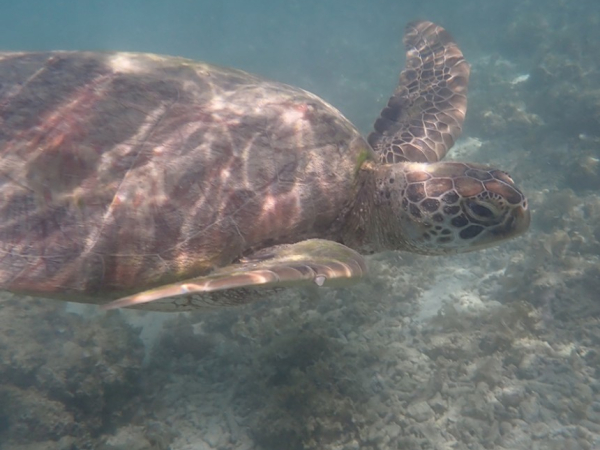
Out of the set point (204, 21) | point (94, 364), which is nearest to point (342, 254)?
point (94, 364)

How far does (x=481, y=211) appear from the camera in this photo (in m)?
2.89

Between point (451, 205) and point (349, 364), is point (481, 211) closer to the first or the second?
point (451, 205)

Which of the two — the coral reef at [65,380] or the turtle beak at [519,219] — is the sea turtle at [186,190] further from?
the coral reef at [65,380]

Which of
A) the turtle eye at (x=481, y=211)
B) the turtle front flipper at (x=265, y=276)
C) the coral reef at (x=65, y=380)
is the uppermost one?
the turtle eye at (x=481, y=211)

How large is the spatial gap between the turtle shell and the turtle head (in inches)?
30.6

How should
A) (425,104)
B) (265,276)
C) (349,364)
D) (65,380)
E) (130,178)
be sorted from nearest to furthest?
(265,276), (130,178), (349,364), (65,380), (425,104)

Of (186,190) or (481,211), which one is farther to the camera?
(481,211)

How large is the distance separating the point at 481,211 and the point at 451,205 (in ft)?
0.74

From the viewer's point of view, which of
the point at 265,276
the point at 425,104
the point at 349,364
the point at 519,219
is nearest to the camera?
the point at 265,276

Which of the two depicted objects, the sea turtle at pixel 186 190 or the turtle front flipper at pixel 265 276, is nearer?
the turtle front flipper at pixel 265 276

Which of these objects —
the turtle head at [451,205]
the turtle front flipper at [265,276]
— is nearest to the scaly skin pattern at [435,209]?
the turtle head at [451,205]

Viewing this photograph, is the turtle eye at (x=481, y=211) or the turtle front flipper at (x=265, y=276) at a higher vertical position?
the turtle eye at (x=481, y=211)

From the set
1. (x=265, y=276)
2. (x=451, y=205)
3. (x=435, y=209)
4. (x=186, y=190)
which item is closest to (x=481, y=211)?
(x=451, y=205)

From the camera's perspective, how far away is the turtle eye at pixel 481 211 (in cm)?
288
